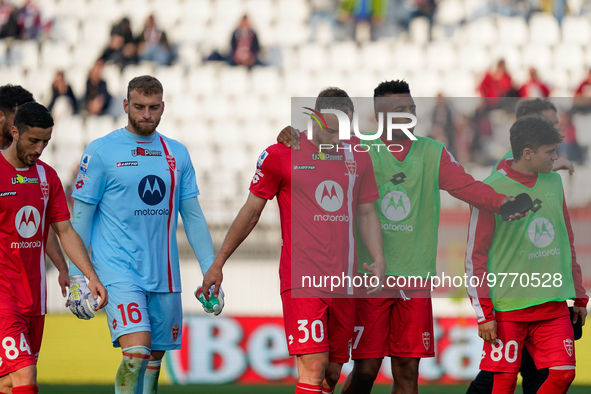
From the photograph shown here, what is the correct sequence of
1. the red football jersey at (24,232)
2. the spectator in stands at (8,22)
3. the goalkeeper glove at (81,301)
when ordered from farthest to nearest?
the spectator in stands at (8,22)
the goalkeeper glove at (81,301)
the red football jersey at (24,232)

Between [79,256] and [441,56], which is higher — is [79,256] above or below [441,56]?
below

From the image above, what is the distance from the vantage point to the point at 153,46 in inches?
740

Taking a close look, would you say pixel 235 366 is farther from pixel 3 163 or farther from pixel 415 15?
pixel 415 15

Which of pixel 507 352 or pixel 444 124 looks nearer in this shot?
pixel 507 352

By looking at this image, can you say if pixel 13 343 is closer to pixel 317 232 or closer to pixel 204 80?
pixel 317 232

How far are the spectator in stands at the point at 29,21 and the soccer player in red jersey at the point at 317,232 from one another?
48.4 ft

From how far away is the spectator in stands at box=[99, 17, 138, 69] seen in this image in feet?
60.8

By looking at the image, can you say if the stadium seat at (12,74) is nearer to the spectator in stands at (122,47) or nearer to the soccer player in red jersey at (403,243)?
the spectator in stands at (122,47)

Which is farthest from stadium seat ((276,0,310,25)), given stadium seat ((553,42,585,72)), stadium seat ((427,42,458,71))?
stadium seat ((553,42,585,72))

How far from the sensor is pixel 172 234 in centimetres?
637

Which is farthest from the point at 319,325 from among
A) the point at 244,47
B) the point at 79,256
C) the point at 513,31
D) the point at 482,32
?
the point at 513,31

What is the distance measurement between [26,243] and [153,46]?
1361 cm

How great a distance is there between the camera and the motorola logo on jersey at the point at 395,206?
251 inches

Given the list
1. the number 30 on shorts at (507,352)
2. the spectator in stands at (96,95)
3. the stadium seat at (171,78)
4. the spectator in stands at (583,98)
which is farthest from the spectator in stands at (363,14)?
the number 30 on shorts at (507,352)
